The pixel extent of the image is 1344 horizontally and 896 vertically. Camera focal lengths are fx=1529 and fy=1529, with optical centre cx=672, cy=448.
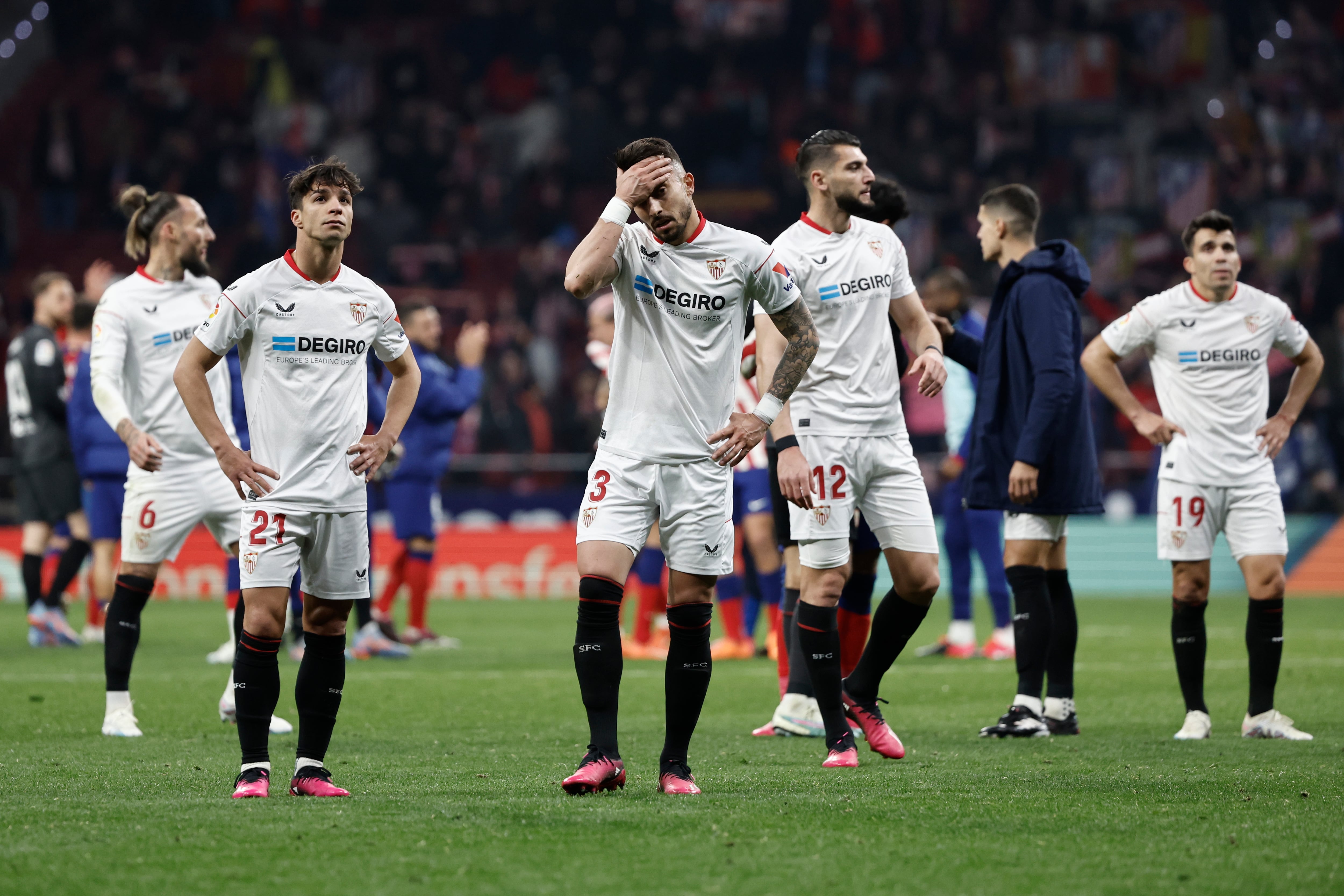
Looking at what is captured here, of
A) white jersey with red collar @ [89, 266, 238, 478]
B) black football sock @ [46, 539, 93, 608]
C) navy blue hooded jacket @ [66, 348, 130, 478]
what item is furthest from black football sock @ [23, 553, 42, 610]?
white jersey with red collar @ [89, 266, 238, 478]

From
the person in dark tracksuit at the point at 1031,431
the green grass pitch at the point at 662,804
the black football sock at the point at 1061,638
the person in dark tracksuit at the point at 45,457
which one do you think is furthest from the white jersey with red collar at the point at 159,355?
the person in dark tracksuit at the point at 45,457

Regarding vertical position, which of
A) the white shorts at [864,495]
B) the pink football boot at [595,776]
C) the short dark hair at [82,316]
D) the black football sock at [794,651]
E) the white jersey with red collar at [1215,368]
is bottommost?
the pink football boot at [595,776]

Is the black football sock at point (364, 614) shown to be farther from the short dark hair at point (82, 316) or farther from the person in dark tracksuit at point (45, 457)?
the short dark hair at point (82, 316)

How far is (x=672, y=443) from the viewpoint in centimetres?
513

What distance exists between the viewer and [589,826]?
4.39 metres

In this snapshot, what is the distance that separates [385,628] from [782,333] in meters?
7.02

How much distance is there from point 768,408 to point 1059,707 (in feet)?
9.23

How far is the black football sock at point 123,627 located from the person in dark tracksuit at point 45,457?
5.43 metres

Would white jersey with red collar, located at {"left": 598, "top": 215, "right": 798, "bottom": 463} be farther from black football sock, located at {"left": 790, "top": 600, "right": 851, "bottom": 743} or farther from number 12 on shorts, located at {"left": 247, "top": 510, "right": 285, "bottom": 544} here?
black football sock, located at {"left": 790, "top": 600, "right": 851, "bottom": 743}

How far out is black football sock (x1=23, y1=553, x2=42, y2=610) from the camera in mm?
12383

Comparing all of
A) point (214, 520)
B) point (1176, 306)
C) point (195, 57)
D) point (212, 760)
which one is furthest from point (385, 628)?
point (195, 57)

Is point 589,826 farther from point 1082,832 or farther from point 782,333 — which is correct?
point 782,333

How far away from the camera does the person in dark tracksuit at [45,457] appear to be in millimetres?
12344

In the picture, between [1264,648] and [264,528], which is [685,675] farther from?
[1264,648]
